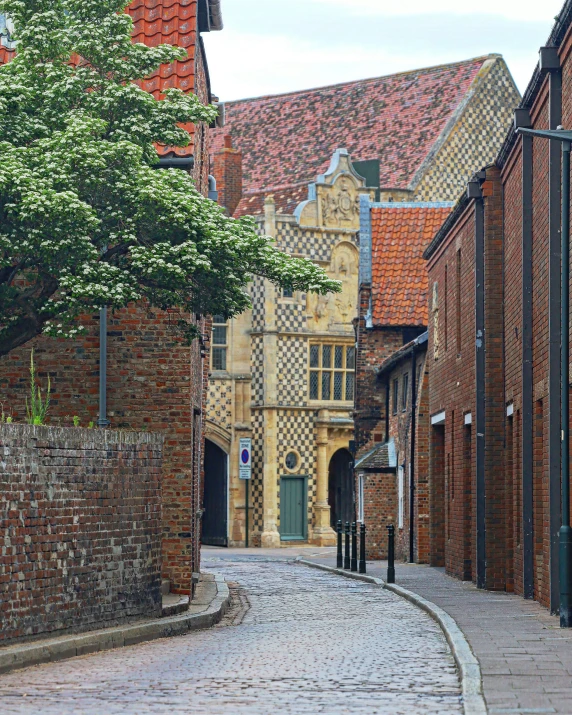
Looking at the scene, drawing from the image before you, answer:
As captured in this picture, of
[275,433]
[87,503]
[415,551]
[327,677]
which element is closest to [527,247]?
[87,503]

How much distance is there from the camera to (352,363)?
49781 mm

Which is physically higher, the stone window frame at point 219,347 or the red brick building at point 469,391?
the stone window frame at point 219,347

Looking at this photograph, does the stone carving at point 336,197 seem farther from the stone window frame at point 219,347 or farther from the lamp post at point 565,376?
the lamp post at point 565,376

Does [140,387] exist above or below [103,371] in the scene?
below

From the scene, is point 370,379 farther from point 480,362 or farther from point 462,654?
point 462,654

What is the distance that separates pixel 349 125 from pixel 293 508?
16.0 meters

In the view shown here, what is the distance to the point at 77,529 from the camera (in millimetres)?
14758

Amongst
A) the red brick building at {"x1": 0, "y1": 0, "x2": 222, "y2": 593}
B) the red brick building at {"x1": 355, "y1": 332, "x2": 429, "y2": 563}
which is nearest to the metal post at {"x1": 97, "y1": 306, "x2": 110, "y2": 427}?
the red brick building at {"x1": 0, "y1": 0, "x2": 222, "y2": 593}

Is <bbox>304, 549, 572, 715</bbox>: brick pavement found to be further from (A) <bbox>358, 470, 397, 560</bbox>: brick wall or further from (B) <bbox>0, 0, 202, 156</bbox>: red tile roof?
(A) <bbox>358, 470, 397, 560</bbox>: brick wall

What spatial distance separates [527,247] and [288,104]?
40553mm

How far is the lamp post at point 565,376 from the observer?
49.8ft

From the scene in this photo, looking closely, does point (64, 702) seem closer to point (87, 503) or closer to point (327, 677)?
point (327, 677)

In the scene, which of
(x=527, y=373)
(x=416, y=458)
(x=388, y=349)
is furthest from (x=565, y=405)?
(x=388, y=349)

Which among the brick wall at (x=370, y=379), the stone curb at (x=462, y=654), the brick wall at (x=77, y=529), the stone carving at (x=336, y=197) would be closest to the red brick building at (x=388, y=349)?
the brick wall at (x=370, y=379)
